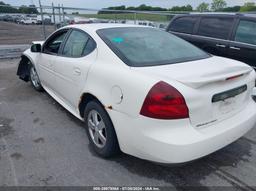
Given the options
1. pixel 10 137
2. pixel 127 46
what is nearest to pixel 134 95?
pixel 127 46

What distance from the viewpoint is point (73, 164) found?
8.60 feet

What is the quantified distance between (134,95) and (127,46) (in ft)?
2.71

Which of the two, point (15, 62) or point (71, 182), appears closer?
point (71, 182)

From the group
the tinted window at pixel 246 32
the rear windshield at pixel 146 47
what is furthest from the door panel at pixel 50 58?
the tinted window at pixel 246 32

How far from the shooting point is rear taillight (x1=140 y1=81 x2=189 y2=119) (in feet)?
6.41

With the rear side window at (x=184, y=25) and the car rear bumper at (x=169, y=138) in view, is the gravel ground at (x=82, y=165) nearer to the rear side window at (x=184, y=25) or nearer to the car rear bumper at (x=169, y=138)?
the car rear bumper at (x=169, y=138)

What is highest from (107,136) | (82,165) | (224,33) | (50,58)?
(224,33)

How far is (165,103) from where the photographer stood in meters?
1.97

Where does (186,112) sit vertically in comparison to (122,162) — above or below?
above

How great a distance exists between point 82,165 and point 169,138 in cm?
117

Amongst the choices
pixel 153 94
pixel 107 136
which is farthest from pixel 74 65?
pixel 153 94

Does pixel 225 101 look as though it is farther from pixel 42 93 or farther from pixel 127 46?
pixel 42 93

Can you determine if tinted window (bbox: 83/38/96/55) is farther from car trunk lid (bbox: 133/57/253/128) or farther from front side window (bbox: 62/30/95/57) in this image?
car trunk lid (bbox: 133/57/253/128)

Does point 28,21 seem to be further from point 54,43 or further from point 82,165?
point 82,165
